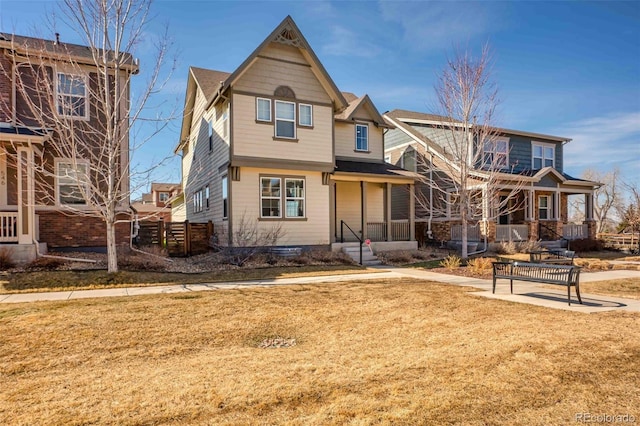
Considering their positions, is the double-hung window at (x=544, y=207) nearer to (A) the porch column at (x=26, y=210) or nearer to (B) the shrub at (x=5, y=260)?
(A) the porch column at (x=26, y=210)

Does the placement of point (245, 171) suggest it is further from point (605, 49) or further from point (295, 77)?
point (605, 49)

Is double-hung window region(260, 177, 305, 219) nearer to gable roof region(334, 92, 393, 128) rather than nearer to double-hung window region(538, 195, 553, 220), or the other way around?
gable roof region(334, 92, 393, 128)

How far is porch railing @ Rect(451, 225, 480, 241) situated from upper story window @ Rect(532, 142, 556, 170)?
25.3 ft

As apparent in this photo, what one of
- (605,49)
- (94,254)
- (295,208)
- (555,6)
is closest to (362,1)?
(555,6)

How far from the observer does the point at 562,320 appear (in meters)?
→ 6.45

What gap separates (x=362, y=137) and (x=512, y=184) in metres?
9.19

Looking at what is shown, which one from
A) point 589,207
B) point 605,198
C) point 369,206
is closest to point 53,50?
point 369,206

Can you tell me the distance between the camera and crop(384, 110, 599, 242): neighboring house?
22.0 meters

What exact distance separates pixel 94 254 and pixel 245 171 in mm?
6294

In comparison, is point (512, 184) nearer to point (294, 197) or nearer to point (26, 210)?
point (294, 197)

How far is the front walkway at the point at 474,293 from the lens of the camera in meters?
7.85

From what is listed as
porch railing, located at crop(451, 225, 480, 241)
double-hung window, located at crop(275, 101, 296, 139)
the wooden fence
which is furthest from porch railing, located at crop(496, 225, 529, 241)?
the wooden fence

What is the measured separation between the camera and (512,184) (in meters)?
22.2

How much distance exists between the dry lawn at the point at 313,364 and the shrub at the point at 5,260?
A: 527 cm
